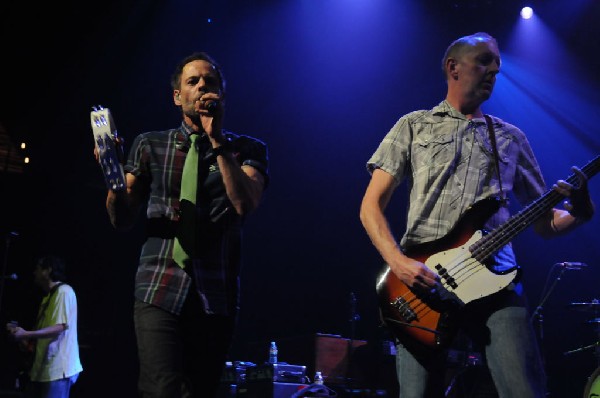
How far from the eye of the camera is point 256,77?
10.9 meters

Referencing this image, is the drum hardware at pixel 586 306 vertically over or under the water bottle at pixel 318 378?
over

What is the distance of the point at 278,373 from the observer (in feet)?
24.6

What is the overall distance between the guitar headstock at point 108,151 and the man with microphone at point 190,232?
0.09m

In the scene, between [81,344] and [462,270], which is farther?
[81,344]

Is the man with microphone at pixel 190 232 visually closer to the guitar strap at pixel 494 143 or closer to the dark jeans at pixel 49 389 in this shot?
the guitar strap at pixel 494 143

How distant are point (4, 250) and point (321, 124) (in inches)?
203

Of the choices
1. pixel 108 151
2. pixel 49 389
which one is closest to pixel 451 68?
pixel 108 151

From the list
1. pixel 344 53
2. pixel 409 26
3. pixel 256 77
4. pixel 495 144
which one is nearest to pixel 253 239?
pixel 256 77

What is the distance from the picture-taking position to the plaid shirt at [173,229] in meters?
2.91

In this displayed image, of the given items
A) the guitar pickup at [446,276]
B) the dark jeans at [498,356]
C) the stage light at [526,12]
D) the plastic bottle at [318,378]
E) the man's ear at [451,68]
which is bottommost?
the plastic bottle at [318,378]

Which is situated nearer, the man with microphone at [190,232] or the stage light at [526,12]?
the man with microphone at [190,232]

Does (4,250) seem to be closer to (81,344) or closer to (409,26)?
(81,344)

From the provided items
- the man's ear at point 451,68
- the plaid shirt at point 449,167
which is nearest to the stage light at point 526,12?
the man's ear at point 451,68

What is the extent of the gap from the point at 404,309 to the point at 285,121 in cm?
829
